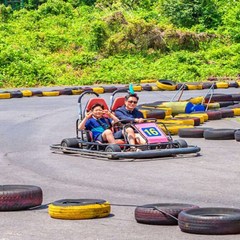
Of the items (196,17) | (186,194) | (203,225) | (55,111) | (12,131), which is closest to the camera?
(203,225)

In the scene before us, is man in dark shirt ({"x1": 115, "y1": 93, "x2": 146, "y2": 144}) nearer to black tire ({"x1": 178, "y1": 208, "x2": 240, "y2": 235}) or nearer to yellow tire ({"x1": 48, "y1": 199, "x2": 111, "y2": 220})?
yellow tire ({"x1": 48, "y1": 199, "x2": 111, "y2": 220})

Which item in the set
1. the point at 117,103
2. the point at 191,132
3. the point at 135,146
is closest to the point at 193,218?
the point at 135,146

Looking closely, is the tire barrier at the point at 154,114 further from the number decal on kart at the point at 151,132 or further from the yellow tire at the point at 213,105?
the number decal on kart at the point at 151,132

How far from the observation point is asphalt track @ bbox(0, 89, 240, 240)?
629cm

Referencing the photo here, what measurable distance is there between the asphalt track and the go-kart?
10 centimetres

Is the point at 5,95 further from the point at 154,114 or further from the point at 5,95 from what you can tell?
the point at 154,114

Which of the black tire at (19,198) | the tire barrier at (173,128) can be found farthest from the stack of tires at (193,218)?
the tire barrier at (173,128)

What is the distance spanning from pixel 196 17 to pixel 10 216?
25.9 m

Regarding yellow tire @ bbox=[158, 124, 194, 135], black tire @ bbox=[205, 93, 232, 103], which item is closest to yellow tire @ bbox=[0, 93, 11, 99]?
black tire @ bbox=[205, 93, 232, 103]

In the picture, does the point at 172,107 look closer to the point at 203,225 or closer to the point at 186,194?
the point at 186,194

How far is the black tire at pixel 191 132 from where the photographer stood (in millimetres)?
12891

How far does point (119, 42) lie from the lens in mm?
29422

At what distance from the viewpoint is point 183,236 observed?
19.7 feet

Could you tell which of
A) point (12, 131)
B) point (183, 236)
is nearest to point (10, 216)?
point (183, 236)
